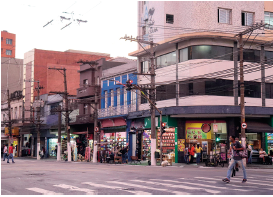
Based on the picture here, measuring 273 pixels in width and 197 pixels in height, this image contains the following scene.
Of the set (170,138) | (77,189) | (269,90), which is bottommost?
(77,189)

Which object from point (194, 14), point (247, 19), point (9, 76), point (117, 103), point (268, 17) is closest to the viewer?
point (194, 14)

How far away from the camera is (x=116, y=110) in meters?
45.5

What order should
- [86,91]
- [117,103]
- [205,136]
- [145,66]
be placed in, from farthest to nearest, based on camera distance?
[86,91], [117,103], [145,66], [205,136]

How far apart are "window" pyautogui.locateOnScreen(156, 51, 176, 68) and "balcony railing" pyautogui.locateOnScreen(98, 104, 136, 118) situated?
230 inches

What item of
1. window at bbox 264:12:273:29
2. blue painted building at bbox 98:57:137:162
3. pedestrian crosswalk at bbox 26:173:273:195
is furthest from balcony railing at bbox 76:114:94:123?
pedestrian crosswalk at bbox 26:173:273:195

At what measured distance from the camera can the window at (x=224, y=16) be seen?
37969mm

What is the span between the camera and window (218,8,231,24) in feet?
125

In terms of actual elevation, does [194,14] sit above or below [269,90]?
above

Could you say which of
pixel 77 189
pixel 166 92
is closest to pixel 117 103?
pixel 166 92

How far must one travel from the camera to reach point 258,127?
36094 mm

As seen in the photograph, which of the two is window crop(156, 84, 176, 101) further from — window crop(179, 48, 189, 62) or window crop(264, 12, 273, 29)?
window crop(264, 12, 273, 29)

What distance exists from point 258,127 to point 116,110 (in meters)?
16.4

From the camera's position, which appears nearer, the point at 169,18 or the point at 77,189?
the point at 77,189

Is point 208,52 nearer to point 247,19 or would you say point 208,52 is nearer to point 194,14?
point 194,14
